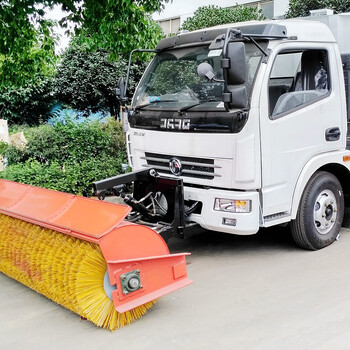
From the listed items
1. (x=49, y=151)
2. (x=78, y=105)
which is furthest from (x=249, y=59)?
(x=78, y=105)

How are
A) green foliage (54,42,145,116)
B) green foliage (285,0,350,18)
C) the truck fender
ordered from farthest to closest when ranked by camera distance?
1. green foliage (54,42,145,116)
2. green foliage (285,0,350,18)
3. the truck fender

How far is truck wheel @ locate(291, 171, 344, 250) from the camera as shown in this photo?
549 centimetres

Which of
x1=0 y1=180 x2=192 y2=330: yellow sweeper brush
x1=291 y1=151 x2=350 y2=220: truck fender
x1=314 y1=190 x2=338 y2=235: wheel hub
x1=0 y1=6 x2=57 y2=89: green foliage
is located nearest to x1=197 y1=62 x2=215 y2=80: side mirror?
x1=291 y1=151 x2=350 y2=220: truck fender

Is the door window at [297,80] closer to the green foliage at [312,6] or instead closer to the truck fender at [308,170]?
the truck fender at [308,170]

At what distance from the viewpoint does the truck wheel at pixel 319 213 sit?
18.0 feet

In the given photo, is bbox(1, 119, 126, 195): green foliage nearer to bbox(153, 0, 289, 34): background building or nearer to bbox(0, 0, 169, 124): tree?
bbox(0, 0, 169, 124): tree

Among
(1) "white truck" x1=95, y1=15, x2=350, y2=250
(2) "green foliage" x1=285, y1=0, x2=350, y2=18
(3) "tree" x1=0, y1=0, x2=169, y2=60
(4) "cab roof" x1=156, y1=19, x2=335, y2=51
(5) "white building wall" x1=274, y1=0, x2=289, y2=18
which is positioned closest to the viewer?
(1) "white truck" x1=95, y1=15, x2=350, y2=250

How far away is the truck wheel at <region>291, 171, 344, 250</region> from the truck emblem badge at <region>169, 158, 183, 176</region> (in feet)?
4.64

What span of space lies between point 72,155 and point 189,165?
410 centimetres

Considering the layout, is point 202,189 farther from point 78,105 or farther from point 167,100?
point 78,105

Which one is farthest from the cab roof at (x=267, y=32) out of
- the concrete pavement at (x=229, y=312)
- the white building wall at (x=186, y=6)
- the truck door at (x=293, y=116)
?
the white building wall at (x=186, y=6)

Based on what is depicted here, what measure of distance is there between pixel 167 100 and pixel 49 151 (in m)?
3.96

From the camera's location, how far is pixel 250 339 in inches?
148

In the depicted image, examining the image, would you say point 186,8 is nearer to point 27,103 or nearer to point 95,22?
point 27,103
